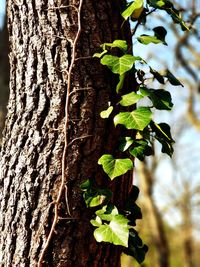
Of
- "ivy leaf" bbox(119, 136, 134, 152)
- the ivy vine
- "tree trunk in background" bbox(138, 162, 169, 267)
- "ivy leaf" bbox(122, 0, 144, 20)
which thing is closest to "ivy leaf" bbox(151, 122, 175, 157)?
the ivy vine

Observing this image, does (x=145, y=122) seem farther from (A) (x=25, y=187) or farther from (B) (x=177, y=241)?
(B) (x=177, y=241)

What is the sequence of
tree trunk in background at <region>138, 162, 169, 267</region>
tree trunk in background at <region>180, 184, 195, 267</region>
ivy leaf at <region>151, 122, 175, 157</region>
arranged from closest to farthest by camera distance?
1. ivy leaf at <region>151, 122, 175, 157</region>
2. tree trunk in background at <region>138, 162, 169, 267</region>
3. tree trunk in background at <region>180, 184, 195, 267</region>

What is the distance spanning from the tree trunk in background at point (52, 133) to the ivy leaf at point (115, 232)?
A: 0.08 meters

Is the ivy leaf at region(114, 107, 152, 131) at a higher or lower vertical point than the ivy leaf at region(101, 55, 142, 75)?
lower

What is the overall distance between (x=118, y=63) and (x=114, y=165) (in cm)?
36

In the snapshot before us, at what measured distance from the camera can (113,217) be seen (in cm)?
153

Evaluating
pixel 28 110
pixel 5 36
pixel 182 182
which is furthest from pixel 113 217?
pixel 182 182

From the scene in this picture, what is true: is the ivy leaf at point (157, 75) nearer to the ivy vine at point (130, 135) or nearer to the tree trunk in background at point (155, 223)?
the ivy vine at point (130, 135)

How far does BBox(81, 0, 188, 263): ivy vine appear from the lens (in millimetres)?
1516

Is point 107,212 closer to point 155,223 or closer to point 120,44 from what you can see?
point 120,44

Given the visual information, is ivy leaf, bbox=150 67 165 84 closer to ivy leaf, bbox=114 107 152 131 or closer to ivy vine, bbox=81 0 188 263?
ivy vine, bbox=81 0 188 263

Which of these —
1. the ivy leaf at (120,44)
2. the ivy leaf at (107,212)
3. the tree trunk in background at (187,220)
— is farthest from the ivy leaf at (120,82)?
the tree trunk in background at (187,220)

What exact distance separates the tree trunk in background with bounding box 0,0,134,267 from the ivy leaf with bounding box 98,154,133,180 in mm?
70

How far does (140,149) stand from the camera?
158 cm
